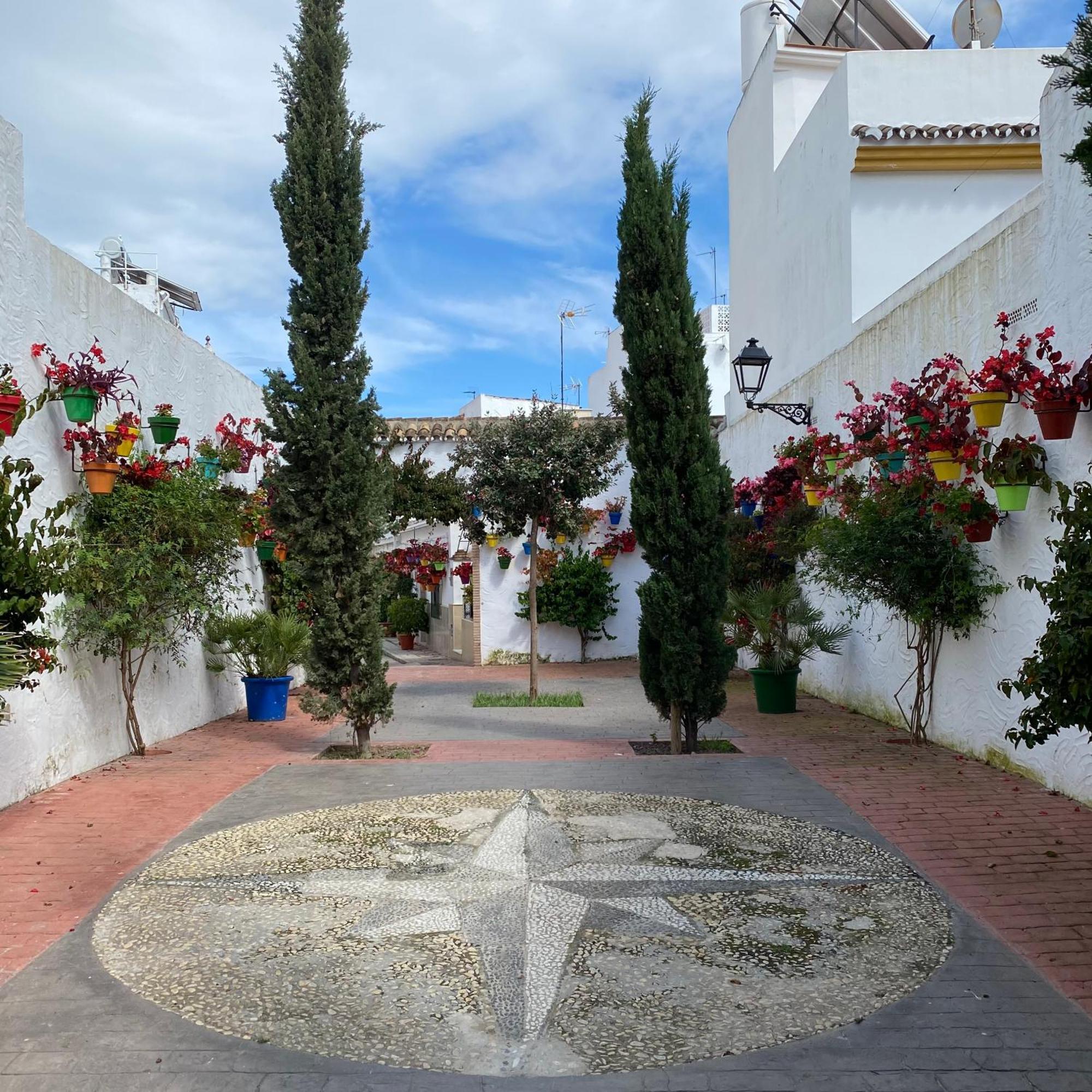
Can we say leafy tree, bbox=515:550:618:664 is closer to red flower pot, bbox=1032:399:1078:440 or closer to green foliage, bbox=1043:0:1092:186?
red flower pot, bbox=1032:399:1078:440

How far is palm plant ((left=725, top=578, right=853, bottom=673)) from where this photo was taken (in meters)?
11.1

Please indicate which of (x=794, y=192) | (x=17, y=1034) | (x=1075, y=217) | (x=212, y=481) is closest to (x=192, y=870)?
(x=17, y=1034)

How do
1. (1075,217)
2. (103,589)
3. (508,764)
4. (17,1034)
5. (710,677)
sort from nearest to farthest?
(17,1034) → (1075,217) → (103,589) → (508,764) → (710,677)

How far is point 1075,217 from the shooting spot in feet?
21.2

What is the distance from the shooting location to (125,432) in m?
8.02

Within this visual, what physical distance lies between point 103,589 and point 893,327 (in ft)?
25.0

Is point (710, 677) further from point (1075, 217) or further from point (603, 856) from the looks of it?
point (1075, 217)

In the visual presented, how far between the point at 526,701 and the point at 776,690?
10.4 feet

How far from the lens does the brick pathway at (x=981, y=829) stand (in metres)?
4.40

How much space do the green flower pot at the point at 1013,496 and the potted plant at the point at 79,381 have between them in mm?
6539

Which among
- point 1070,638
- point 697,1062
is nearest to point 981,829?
point 1070,638

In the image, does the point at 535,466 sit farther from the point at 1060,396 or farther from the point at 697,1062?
the point at 697,1062

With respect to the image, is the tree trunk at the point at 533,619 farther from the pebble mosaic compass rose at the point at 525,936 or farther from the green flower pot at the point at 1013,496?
the green flower pot at the point at 1013,496

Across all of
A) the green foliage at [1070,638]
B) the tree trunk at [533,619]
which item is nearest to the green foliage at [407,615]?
the tree trunk at [533,619]
